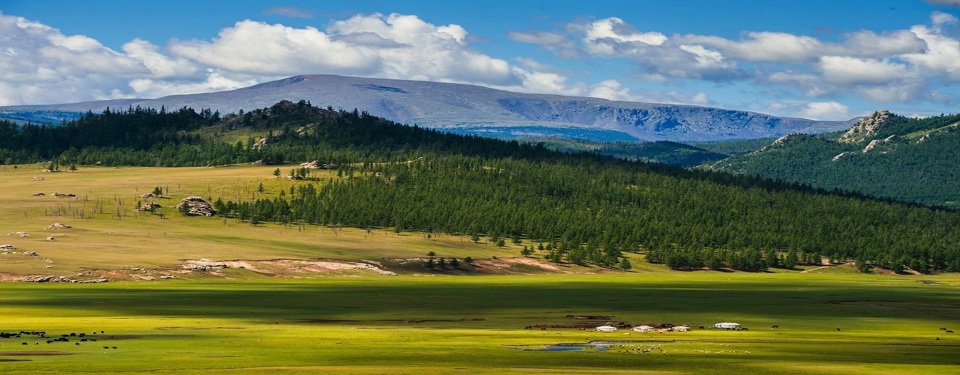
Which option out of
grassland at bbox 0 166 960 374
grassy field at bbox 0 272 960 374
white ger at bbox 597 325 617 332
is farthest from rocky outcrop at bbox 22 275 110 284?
white ger at bbox 597 325 617 332

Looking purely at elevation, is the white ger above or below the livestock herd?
above

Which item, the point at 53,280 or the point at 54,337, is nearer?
the point at 54,337

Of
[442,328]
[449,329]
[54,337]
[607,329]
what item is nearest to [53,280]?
[442,328]

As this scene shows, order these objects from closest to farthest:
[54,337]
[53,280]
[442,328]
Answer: [54,337] < [442,328] < [53,280]

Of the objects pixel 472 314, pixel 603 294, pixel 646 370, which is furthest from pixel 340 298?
pixel 646 370

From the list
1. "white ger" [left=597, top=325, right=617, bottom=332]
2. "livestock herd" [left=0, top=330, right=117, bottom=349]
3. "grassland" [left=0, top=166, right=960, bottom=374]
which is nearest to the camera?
"grassland" [left=0, top=166, right=960, bottom=374]

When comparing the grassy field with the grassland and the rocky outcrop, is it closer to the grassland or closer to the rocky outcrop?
the grassland

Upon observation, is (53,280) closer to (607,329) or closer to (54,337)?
(54,337)

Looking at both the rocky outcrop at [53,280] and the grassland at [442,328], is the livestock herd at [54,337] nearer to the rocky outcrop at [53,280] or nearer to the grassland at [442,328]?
the grassland at [442,328]

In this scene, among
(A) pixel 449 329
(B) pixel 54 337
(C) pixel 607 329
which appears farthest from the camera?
(A) pixel 449 329

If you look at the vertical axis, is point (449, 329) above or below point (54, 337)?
below

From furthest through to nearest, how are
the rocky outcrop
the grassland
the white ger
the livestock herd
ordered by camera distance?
the rocky outcrop, the white ger, the livestock herd, the grassland

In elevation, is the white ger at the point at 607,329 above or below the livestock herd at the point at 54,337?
above

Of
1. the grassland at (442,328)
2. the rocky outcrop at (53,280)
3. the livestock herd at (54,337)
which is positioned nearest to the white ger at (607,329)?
the grassland at (442,328)
